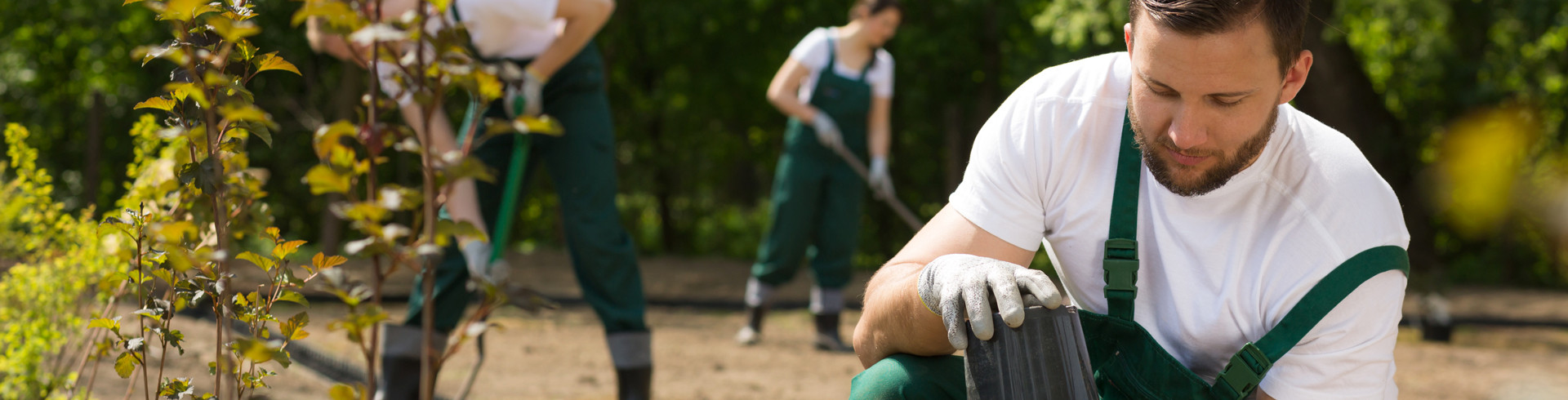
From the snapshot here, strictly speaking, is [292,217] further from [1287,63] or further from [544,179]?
[1287,63]

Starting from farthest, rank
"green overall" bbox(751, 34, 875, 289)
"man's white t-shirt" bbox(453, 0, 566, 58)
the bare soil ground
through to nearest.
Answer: "green overall" bbox(751, 34, 875, 289)
the bare soil ground
"man's white t-shirt" bbox(453, 0, 566, 58)

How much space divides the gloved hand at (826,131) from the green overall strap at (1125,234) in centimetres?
326

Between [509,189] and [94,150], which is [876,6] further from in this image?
[94,150]

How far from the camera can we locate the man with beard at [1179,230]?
1598mm

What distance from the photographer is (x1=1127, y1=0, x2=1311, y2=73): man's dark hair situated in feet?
5.10

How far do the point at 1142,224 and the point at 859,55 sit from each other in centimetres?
345

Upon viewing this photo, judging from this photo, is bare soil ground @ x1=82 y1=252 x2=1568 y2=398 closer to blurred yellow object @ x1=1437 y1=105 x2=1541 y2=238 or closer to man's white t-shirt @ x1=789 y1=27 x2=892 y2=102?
man's white t-shirt @ x1=789 y1=27 x2=892 y2=102

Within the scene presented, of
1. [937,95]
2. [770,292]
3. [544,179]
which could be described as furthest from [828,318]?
[544,179]

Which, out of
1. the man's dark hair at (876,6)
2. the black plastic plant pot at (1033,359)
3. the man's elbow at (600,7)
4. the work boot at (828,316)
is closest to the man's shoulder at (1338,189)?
the black plastic plant pot at (1033,359)

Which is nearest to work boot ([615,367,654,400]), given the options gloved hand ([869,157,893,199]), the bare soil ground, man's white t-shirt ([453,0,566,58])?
the bare soil ground

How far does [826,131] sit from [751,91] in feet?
25.4

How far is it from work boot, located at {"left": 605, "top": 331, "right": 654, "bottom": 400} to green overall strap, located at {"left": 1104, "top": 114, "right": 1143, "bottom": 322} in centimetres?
161

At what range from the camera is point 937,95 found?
1163 centimetres

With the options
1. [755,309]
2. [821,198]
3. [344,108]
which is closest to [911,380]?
[821,198]
